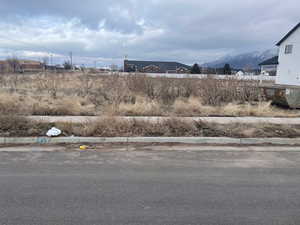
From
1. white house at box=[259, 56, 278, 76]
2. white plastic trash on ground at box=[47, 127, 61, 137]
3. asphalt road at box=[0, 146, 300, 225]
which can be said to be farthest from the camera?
white house at box=[259, 56, 278, 76]

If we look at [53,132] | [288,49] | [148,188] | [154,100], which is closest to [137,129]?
[53,132]

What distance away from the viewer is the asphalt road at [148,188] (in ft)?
8.93

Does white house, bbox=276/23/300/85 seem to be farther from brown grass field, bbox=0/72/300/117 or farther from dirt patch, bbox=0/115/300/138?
dirt patch, bbox=0/115/300/138

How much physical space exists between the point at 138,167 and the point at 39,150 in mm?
2703

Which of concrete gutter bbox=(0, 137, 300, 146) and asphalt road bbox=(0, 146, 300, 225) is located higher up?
concrete gutter bbox=(0, 137, 300, 146)

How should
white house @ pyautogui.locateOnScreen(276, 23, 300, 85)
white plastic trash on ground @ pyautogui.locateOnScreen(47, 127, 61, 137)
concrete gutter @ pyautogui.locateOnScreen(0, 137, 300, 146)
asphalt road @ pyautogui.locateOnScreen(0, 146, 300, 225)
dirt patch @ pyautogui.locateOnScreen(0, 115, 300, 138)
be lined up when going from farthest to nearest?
white house @ pyautogui.locateOnScreen(276, 23, 300, 85) < dirt patch @ pyautogui.locateOnScreen(0, 115, 300, 138) < white plastic trash on ground @ pyautogui.locateOnScreen(47, 127, 61, 137) < concrete gutter @ pyautogui.locateOnScreen(0, 137, 300, 146) < asphalt road @ pyautogui.locateOnScreen(0, 146, 300, 225)

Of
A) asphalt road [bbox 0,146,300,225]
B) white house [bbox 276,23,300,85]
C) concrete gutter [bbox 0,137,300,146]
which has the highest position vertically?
white house [bbox 276,23,300,85]

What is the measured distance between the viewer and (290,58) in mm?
28078

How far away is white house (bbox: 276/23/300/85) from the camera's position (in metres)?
26.9

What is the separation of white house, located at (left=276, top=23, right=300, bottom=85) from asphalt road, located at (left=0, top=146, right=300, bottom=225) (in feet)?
92.0

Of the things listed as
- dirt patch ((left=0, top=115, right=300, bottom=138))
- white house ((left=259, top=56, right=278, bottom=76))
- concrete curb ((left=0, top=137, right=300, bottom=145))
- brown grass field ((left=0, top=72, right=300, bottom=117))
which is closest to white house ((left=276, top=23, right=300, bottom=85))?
brown grass field ((left=0, top=72, right=300, bottom=117))

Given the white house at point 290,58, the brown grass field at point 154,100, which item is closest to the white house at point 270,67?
the white house at point 290,58

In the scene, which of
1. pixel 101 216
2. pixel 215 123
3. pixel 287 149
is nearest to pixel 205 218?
pixel 101 216

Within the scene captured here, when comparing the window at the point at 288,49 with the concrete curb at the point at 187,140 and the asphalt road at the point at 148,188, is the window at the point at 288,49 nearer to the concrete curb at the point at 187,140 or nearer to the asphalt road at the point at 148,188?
the concrete curb at the point at 187,140
